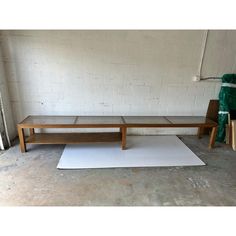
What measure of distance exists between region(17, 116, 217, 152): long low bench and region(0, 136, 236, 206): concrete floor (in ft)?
1.08

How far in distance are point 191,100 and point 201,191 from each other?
2.03 meters

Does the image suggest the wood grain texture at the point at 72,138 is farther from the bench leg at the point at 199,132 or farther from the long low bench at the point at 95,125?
the bench leg at the point at 199,132

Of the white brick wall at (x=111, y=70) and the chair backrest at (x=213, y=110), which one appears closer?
the white brick wall at (x=111, y=70)

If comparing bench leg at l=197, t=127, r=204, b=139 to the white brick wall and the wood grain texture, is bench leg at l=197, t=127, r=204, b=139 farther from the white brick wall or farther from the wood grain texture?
the wood grain texture

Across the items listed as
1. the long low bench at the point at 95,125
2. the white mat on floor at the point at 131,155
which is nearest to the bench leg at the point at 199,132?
the long low bench at the point at 95,125

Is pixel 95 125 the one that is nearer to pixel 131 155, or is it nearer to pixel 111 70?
pixel 131 155

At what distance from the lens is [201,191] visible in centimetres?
220

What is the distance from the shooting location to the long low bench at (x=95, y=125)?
9.71 feet

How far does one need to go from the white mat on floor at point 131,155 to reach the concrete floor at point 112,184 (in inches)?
5.4

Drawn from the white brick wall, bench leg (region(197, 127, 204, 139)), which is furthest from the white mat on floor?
the white brick wall

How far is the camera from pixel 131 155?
2990 mm

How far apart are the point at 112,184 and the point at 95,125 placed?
1046 mm
